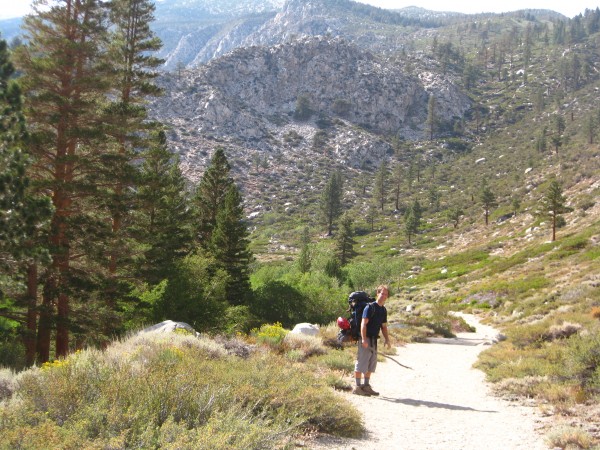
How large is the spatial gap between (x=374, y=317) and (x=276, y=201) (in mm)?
104041

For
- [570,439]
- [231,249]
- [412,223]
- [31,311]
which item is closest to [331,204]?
[412,223]

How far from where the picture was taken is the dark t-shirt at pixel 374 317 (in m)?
8.92

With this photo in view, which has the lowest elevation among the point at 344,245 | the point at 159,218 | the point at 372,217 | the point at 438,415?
the point at 344,245

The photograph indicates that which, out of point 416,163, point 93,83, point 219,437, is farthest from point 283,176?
point 219,437

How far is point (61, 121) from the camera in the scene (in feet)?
48.8

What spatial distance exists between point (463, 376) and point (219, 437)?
974cm

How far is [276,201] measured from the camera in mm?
Answer: 112500

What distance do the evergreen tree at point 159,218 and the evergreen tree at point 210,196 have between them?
141 centimetres

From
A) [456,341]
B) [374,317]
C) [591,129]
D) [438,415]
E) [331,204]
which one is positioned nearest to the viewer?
[438,415]

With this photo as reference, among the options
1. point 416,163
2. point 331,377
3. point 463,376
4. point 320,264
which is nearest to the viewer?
point 331,377

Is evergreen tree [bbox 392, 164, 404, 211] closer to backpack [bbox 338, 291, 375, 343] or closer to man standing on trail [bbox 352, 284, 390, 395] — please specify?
backpack [bbox 338, 291, 375, 343]

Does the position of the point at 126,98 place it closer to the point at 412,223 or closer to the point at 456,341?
the point at 456,341

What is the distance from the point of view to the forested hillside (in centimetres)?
1313

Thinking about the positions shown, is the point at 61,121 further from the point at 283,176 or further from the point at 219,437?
the point at 283,176
